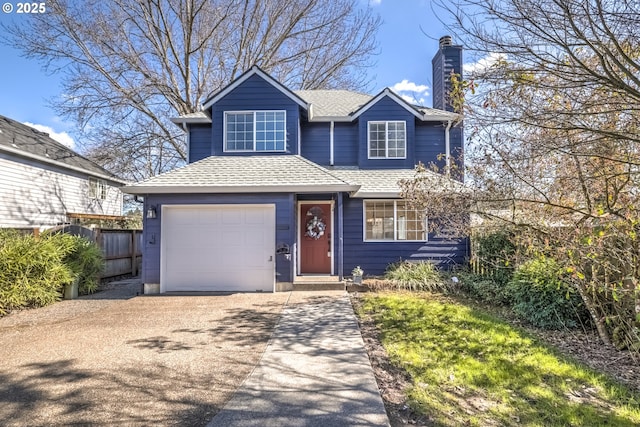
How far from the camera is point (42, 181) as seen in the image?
1474cm

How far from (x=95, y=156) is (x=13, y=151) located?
6.21 meters

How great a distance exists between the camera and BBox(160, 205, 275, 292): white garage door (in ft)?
31.5

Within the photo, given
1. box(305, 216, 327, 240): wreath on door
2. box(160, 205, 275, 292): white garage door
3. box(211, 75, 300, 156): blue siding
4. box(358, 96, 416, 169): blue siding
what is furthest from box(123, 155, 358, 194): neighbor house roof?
box(358, 96, 416, 169): blue siding

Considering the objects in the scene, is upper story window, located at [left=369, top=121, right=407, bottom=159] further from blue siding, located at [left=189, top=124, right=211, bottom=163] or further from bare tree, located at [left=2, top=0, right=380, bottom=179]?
bare tree, located at [left=2, top=0, right=380, bottom=179]

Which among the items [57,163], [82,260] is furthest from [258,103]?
[57,163]

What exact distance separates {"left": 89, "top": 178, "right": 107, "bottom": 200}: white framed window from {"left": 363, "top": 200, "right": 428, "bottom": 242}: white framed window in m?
14.7

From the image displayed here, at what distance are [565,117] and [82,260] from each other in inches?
440

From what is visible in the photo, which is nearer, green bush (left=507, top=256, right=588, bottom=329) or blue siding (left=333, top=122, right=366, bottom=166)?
green bush (left=507, top=256, right=588, bottom=329)

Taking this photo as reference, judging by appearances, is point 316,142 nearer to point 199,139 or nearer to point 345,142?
point 345,142

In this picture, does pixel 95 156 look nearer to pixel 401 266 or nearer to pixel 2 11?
pixel 2 11

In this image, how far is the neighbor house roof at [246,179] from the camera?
9.26 metres

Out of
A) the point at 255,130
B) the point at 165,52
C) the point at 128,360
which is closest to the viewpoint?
the point at 128,360

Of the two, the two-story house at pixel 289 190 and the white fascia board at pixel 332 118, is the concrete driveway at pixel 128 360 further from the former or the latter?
the white fascia board at pixel 332 118

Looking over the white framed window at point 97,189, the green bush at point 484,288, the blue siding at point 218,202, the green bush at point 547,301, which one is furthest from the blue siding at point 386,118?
the white framed window at point 97,189
